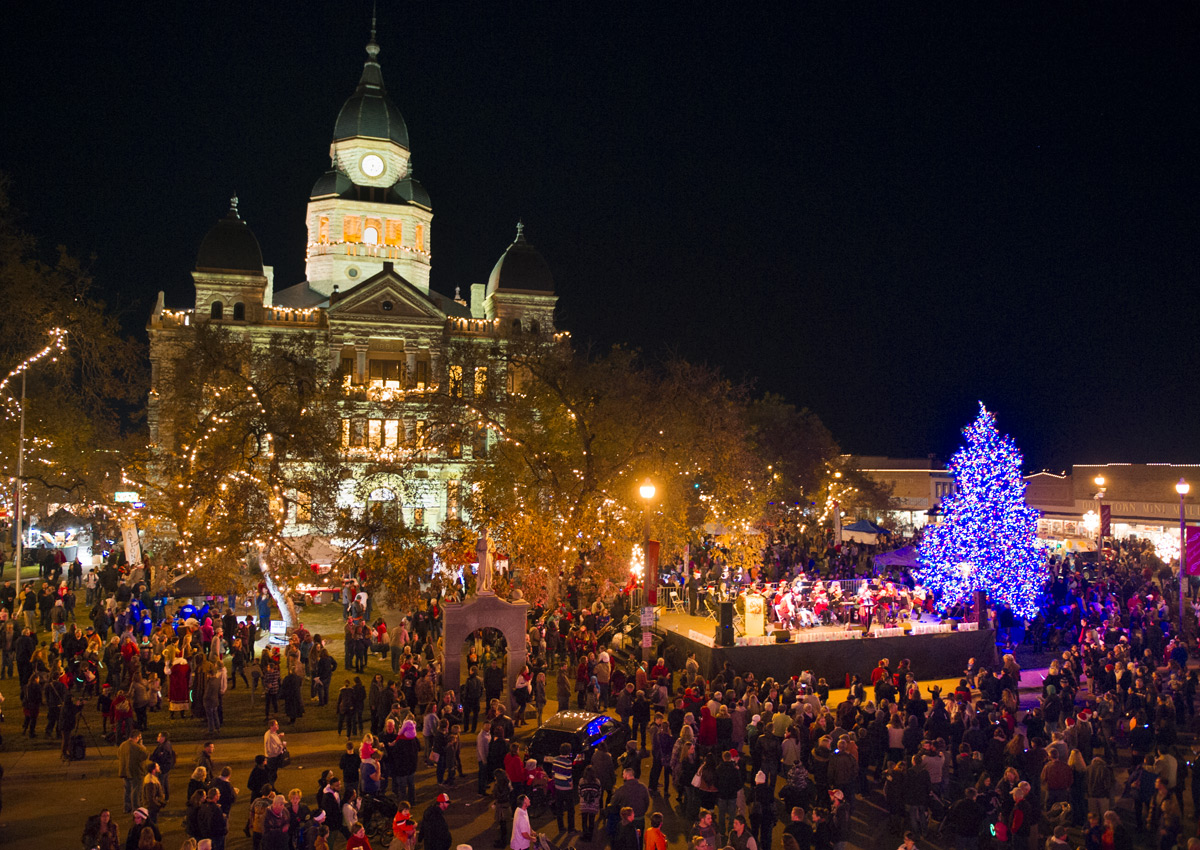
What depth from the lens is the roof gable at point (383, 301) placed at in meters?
47.9

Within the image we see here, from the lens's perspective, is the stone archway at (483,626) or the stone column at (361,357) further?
the stone column at (361,357)

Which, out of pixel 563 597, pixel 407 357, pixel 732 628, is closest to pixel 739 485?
pixel 563 597

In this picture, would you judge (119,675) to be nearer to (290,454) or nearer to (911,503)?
(290,454)

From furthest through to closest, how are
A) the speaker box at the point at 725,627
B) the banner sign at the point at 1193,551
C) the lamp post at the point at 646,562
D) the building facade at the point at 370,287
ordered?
the building facade at the point at 370,287
the banner sign at the point at 1193,551
the lamp post at the point at 646,562
the speaker box at the point at 725,627

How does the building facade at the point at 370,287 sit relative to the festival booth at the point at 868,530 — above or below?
above

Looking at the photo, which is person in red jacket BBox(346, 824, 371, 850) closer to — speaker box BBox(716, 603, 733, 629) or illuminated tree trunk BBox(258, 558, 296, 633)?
speaker box BBox(716, 603, 733, 629)

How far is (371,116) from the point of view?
57688 millimetres

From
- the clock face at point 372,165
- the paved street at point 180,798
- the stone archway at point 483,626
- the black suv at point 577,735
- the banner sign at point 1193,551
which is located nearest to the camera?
the paved street at point 180,798

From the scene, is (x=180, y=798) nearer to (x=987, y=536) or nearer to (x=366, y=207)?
(x=987, y=536)

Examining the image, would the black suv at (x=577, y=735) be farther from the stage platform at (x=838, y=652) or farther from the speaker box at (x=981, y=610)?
the speaker box at (x=981, y=610)

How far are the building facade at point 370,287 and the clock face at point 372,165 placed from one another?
0.07 m

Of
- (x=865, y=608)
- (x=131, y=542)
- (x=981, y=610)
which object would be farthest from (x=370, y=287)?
(x=981, y=610)

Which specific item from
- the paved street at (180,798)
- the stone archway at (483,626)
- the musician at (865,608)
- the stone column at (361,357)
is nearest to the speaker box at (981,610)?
the musician at (865,608)

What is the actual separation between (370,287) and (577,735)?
39034mm
